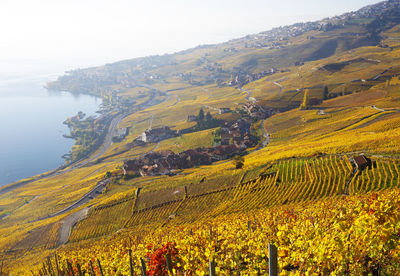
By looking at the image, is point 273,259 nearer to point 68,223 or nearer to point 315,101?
point 68,223

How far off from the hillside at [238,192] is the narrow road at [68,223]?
28 cm

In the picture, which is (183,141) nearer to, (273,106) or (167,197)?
(273,106)

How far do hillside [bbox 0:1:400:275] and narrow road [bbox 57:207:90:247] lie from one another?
283mm

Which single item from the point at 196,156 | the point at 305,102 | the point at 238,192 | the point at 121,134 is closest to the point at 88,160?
the point at 121,134

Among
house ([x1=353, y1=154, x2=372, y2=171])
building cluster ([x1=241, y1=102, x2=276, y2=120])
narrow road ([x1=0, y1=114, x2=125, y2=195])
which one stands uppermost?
house ([x1=353, y1=154, x2=372, y2=171])

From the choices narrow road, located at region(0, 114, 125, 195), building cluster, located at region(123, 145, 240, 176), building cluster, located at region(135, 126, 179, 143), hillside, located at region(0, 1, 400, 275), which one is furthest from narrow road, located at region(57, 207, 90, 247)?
building cluster, located at region(135, 126, 179, 143)

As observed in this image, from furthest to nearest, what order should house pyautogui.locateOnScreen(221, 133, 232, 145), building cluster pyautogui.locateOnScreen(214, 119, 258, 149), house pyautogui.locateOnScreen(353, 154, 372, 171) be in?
1. house pyautogui.locateOnScreen(221, 133, 232, 145)
2. building cluster pyautogui.locateOnScreen(214, 119, 258, 149)
3. house pyautogui.locateOnScreen(353, 154, 372, 171)

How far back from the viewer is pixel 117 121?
177250mm

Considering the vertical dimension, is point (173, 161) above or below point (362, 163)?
below

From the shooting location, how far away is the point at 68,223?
50.4m

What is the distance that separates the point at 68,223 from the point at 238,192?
3455 centimetres

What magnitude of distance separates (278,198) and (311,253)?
31.4m

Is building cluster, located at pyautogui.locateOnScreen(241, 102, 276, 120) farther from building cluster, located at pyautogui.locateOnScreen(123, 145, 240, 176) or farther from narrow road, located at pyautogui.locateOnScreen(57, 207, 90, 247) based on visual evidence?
narrow road, located at pyautogui.locateOnScreen(57, 207, 90, 247)

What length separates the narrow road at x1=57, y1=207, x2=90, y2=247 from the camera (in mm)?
44800
